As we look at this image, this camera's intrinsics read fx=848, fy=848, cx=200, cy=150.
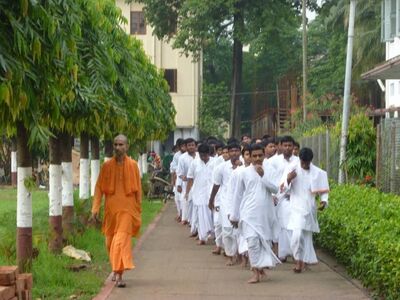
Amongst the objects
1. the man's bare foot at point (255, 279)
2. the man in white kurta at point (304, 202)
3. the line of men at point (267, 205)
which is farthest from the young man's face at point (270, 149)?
the man's bare foot at point (255, 279)

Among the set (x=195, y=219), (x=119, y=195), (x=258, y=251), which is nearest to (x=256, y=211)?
(x=258, y=251)

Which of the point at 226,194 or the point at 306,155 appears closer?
the point at 306,155

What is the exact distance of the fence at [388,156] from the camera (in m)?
15.8

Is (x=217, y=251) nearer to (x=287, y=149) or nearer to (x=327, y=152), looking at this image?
(x=287, y=149)

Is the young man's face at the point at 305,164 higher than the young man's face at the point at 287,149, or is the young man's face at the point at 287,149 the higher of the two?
the young man's face at the point at 287,149

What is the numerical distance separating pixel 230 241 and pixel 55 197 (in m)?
2.90

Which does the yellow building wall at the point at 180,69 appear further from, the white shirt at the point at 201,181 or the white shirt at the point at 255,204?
the white shirt at the point at 255,204

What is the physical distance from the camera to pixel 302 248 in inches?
481

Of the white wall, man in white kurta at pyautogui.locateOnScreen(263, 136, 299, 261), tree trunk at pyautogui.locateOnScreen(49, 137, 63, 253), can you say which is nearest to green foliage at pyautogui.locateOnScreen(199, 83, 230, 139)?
the white wall

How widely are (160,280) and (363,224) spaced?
2.84 meters

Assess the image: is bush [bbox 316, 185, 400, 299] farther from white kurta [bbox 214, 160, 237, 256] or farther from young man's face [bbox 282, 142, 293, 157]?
white kurta [bbox 214, 160, 237, 256]

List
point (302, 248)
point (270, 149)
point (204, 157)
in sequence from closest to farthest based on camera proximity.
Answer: point (302, 248) < point (270, 149) < point (204, 157)

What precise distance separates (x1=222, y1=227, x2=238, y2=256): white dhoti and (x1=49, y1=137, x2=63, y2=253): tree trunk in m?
2.65

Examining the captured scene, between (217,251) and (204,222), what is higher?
(204,222)
